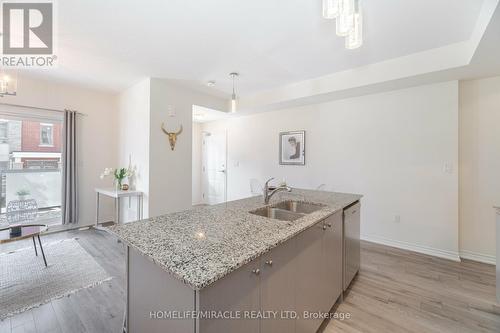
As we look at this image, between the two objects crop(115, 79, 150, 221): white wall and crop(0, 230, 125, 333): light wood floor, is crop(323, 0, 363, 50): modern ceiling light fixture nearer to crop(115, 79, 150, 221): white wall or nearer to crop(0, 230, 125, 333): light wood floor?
crop(0, 230, 125, 333): light wood floor

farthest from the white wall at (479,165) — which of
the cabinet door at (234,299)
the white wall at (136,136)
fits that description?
the white wall at (136,136)

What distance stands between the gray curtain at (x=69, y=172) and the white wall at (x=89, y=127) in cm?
18

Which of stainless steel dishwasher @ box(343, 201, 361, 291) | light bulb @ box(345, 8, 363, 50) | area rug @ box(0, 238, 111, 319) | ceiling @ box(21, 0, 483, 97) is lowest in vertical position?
area rug @ box(0, 238, 111, 319)

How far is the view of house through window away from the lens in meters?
3.46

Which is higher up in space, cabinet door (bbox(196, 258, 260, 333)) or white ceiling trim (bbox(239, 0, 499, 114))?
white ceiling trim (bbox(239, 0, 499, 114))

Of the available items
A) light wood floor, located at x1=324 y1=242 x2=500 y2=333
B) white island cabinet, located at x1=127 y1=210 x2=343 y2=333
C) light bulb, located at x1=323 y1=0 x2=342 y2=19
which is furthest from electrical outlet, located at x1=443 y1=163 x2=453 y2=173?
light bulb, located at x1=323 y1=0 x2=342 y2=19

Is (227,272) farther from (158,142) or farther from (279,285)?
(158,142)

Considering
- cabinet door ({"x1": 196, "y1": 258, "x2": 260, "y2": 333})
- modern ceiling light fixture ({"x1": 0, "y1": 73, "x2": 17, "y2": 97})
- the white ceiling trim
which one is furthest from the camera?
modern ceiling light fixture ({"x1": 0, "y1": 73, "x2": 17, "y2": 97})

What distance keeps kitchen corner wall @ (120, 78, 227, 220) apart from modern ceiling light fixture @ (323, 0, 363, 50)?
2917mm

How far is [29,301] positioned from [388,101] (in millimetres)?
4808

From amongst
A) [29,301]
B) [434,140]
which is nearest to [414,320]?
[434,140]

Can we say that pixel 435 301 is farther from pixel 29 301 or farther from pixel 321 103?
pixel 29 301

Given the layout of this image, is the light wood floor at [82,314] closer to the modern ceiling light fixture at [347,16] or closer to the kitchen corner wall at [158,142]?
the kitchen corner wall at [158,142]

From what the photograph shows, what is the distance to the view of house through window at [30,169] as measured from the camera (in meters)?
3.46
